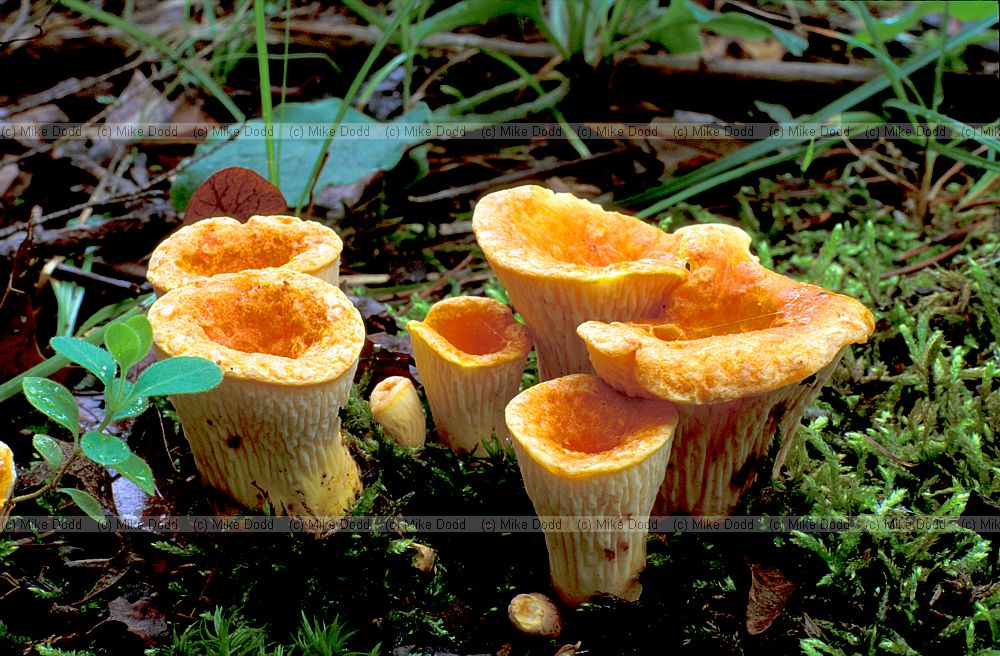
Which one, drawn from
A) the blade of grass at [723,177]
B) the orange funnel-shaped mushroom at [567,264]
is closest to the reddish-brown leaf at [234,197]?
the orange funnel-shaped mushroom at [567,264]

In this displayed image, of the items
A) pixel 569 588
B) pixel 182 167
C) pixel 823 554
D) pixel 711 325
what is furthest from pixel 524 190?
pixel 182 167

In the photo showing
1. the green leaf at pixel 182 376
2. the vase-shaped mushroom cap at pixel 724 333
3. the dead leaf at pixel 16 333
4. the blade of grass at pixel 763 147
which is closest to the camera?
the green leaf at pixel 182 376

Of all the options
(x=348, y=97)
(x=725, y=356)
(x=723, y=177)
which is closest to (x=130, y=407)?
(x=725, y=356)

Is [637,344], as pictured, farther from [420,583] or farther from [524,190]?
[420,583]

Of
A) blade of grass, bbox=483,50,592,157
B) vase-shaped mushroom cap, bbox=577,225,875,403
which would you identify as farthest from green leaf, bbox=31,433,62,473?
blade of grass, bbox=483,50,592,157

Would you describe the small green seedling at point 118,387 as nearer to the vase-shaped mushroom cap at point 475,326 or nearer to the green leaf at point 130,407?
the green leaf at point 130,407

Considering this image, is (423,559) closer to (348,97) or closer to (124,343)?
(124,343)
